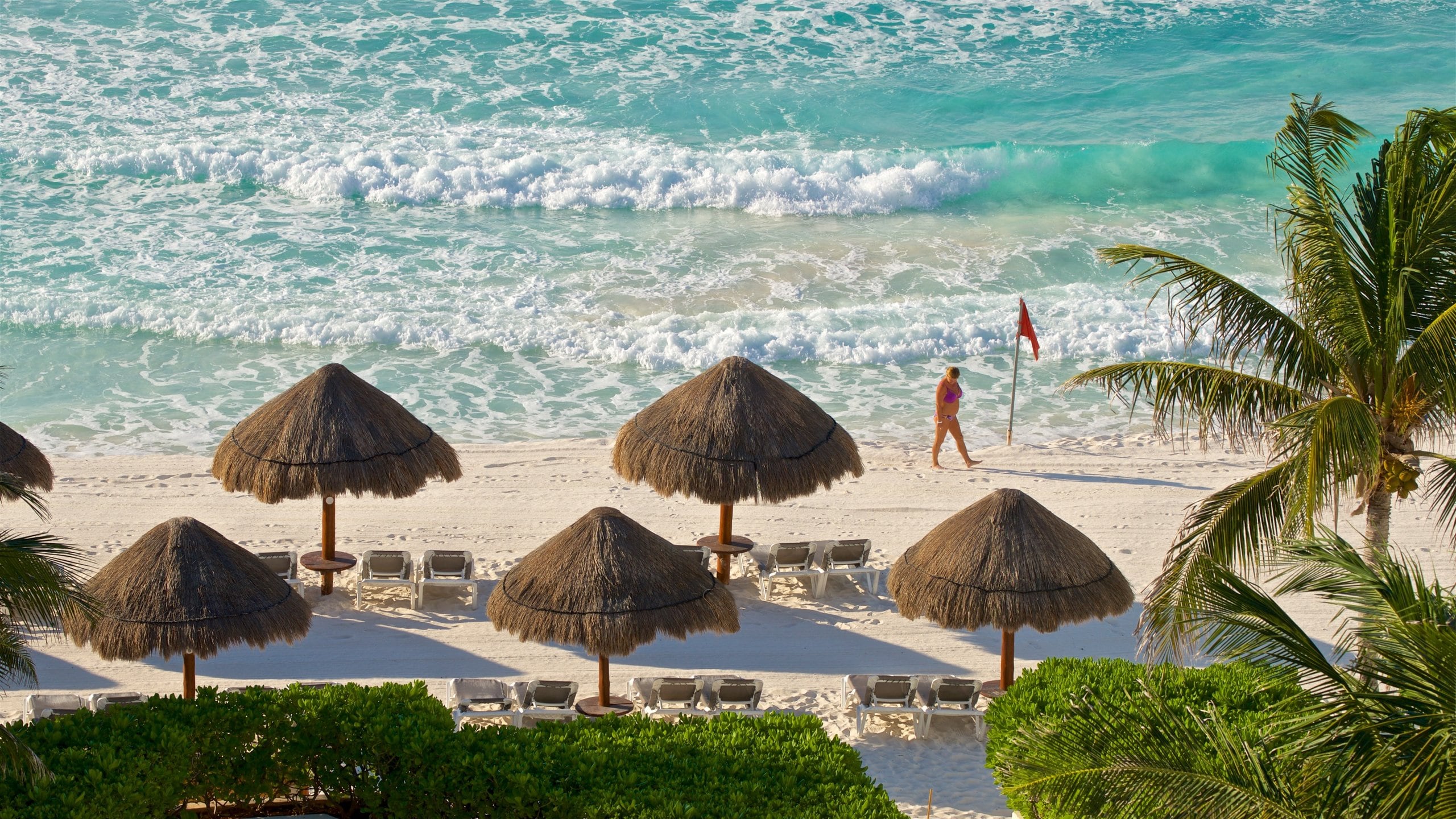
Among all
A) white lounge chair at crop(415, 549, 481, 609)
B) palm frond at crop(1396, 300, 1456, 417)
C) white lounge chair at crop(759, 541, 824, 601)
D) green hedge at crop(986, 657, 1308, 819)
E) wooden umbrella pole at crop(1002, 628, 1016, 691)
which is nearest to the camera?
palm frond at crop(1396, 300, 1456, 417)

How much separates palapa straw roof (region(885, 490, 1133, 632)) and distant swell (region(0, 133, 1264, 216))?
17103mm

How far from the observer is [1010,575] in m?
11.0

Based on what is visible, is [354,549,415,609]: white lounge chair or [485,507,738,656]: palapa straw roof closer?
[485,507,738,656]: palapa straw roof

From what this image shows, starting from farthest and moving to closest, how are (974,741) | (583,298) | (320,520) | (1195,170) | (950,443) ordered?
(1195,170)
(583,298)
(950,443)
(320,520)
(974,741)

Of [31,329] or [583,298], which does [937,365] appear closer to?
[583,298]

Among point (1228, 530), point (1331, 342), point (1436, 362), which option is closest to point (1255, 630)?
point (1228, 530)

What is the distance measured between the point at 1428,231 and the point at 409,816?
6.98 meters

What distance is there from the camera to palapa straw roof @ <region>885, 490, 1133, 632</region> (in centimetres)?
1095

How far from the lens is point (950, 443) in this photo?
17312 mm

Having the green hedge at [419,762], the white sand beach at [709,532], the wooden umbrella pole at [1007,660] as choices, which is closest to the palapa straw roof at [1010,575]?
the wooden umbrella pole at [1007,660]

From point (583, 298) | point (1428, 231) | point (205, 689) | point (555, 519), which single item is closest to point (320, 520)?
point (555, 519)

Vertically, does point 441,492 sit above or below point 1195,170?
below

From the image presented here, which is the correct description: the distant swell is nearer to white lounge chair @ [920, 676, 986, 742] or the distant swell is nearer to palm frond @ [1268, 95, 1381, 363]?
white lounge chair @ [920, 676, 986, 742]

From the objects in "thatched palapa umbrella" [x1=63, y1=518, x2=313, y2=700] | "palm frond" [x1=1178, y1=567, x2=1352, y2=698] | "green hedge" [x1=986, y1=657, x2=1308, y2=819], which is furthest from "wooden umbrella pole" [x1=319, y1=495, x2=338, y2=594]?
"palm frond" [x1=1178, y1=567, x2=1352, y2=698]
